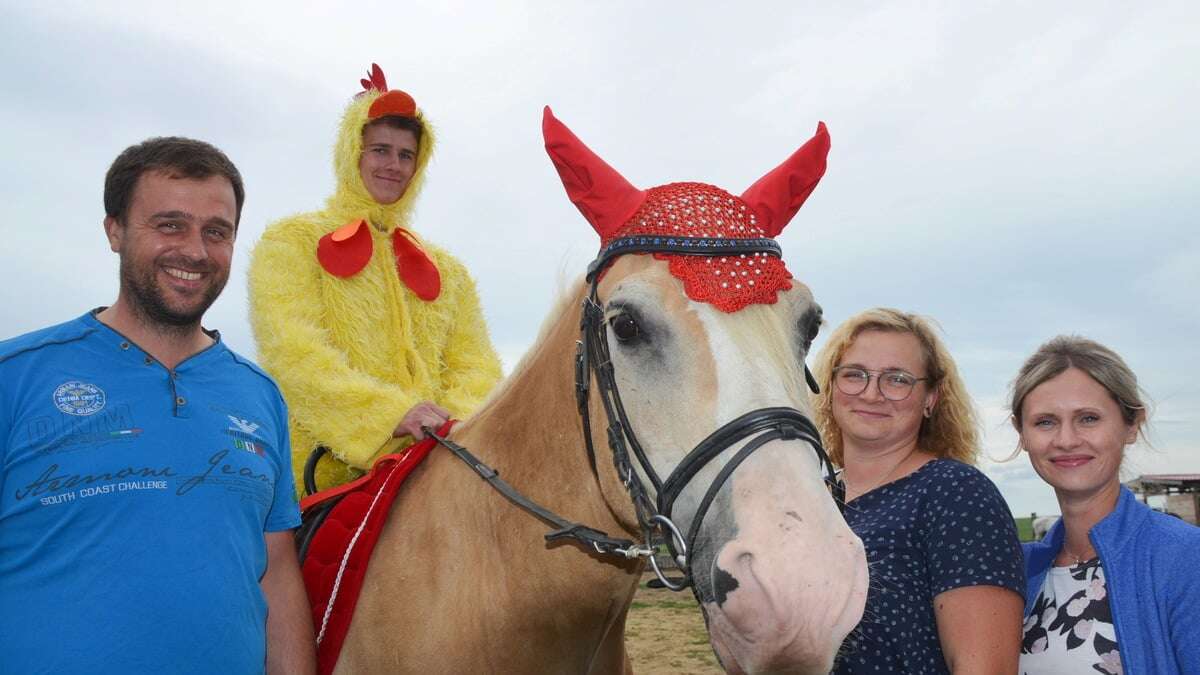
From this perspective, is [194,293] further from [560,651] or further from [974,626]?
[974,626]

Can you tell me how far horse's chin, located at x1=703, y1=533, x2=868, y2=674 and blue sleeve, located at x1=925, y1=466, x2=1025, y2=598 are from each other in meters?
0.76

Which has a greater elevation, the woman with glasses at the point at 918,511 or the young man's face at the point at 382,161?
the young man's face at the point at 382,161

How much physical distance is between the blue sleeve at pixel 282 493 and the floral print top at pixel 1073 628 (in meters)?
2.42

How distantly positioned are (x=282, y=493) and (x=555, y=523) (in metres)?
0.88

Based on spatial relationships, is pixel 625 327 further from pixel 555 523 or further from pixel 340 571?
pixel 340 571

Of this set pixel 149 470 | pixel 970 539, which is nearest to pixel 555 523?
pixel 149 470

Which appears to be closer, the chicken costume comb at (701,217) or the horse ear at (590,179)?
the chicken costume comb at (701,217)

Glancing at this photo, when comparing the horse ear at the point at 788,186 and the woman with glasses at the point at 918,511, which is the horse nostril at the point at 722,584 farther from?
the horse ear at the point at 788,186

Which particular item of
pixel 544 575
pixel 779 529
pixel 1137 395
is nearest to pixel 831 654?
pixel 779 529

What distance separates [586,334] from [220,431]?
1.06 m

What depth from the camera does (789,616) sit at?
5.62ft

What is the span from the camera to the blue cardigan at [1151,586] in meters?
2.48

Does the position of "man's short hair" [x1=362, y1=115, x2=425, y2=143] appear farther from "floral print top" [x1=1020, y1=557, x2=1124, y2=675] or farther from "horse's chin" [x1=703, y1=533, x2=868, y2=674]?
"floral print top" [x1=1020, y1=557, x2=1124, y2=675]

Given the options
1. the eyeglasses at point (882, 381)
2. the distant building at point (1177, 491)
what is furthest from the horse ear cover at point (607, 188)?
the distant building at point (1177, 491)
